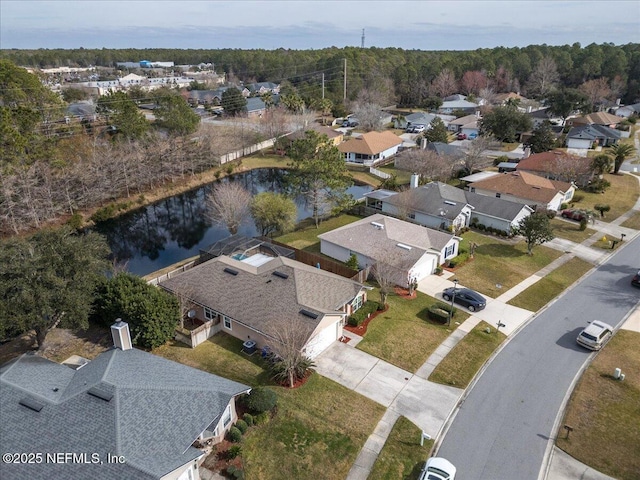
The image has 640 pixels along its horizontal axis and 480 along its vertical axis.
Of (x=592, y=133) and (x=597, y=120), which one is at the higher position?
(x=597, y=120)

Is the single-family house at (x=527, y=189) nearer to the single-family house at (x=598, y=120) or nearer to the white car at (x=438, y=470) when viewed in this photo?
the white car at (x=438, y=470)

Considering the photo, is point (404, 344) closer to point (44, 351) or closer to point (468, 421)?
point (468, 421)

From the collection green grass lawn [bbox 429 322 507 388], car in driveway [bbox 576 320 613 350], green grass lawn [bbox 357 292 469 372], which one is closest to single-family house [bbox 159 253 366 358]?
green grass lawn [bbox 357 292 469 372]

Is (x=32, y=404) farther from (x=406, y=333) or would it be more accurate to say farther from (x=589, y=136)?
(x=589, y=136)

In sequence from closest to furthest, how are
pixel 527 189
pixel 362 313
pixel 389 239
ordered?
pixel 362 313
pixel 389 239
pixel 527 189

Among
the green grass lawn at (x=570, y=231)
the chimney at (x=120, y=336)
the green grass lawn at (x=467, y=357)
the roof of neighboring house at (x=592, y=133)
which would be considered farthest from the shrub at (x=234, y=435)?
the roof of neighboring house at (x=592, y=133)

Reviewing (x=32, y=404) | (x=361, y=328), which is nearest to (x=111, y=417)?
(x=32, y=404)

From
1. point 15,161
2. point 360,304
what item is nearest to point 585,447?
point 360,304
